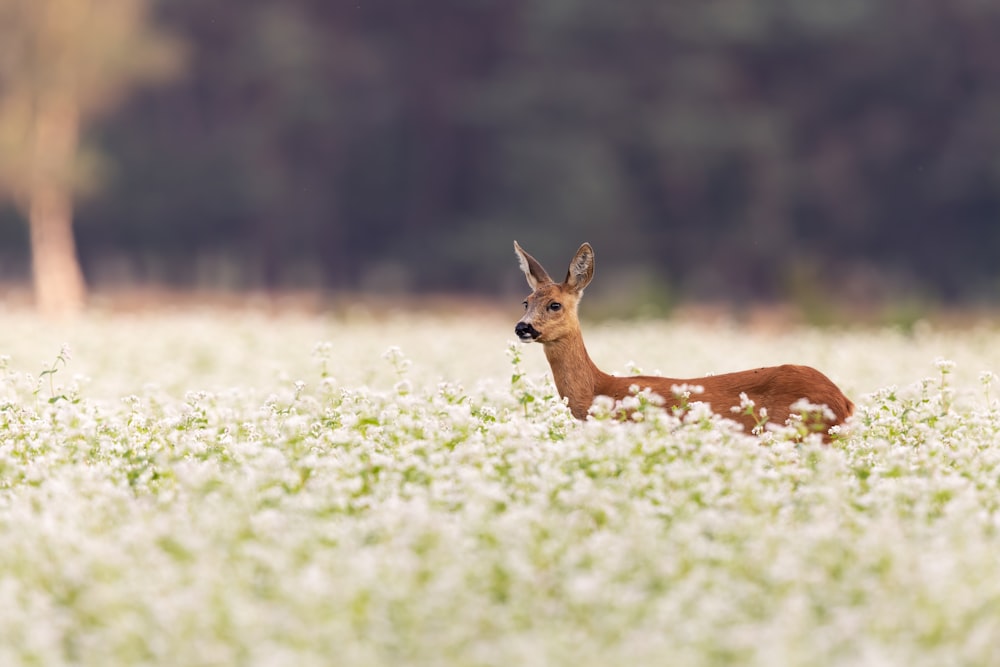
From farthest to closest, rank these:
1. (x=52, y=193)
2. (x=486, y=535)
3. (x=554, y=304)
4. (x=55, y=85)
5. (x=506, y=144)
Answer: (x=506, y=144), (x=52, y=193), (x=55, y=85), (x=554, y=304), (x=486, y=535)

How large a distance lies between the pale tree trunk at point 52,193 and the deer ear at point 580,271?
96.9ft

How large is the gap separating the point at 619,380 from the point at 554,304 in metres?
0.72

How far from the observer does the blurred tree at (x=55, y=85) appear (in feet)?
130

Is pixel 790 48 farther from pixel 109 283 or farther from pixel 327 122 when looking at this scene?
pixel 109 283

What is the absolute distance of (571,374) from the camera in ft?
36.3

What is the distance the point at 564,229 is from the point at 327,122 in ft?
36.4

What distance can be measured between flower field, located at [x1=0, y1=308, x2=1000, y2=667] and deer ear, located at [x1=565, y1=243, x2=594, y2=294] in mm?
850

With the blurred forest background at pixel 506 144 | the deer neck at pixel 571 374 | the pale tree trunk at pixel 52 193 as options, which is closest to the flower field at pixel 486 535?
the deer neck at pixel 571 374

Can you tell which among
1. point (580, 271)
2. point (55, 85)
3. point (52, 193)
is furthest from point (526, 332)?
point (52, 193)

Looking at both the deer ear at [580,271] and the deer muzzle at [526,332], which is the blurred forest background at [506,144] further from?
the deer muzzle at [526,332]

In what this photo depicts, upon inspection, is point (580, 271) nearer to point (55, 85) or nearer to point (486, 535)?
point (486, 535)

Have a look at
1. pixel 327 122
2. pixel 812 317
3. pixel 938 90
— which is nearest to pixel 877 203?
pixel 938 90

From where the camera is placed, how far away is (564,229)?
47.1 metres

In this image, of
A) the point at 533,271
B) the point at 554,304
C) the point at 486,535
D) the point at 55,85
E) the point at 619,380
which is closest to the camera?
the point at 486,535
